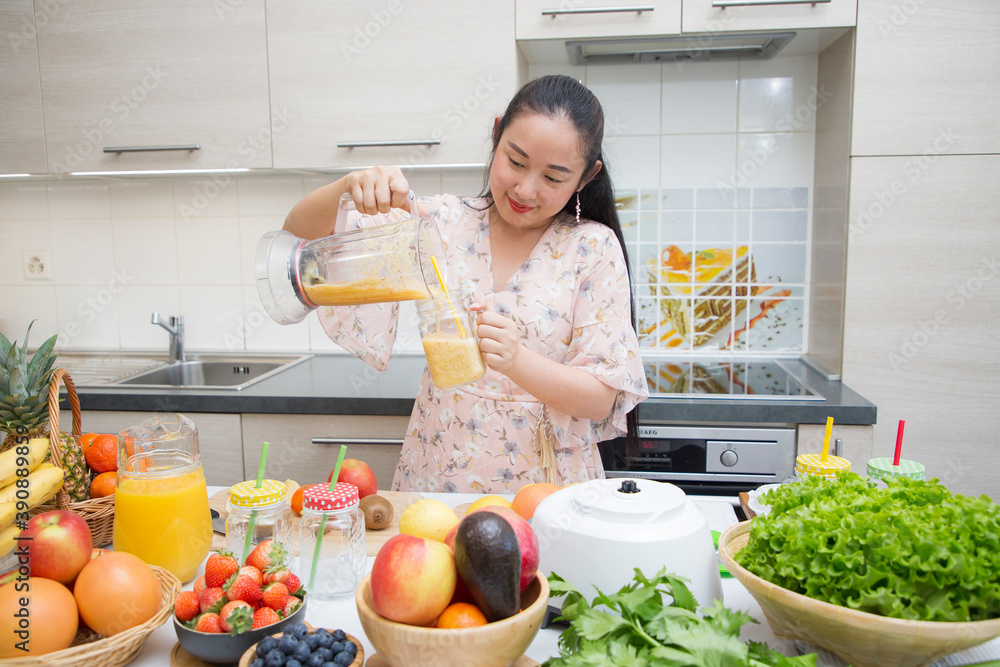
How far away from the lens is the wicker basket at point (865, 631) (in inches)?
21.8

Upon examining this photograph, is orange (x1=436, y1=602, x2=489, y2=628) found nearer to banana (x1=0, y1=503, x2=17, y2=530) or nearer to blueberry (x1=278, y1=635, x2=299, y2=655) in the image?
blueberry (x1=278, y1=635, x2=299, y2=655)

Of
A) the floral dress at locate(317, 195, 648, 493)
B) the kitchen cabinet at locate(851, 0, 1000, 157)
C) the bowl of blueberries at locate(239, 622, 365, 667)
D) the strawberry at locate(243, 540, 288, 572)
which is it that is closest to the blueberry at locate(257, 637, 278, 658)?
the bowl of blueberries at locate(239, 622, 365, 667)

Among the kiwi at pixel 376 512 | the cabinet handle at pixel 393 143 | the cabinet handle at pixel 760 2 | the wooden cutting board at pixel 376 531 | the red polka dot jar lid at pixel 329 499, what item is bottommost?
the wooden cutting board at pixel 376 531

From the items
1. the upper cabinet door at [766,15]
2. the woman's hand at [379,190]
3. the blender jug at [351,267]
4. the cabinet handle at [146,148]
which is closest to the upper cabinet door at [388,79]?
the cabinet handle at [146,148]

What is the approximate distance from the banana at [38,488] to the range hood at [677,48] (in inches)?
64.6

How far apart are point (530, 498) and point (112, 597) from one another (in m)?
0.47

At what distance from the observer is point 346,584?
2.68 feet

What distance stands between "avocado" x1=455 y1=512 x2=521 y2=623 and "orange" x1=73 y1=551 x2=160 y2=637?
1.06 feet

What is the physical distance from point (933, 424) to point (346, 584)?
1693mm

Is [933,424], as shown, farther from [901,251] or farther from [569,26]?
[569,26]

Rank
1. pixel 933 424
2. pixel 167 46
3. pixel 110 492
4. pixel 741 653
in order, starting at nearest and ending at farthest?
pixel 741 653, pixel 110 492, pixel 933 424, pixel 167 46

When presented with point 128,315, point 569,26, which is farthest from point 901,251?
point 128,315

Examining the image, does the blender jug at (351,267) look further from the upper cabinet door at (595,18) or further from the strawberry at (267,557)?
the upper cabinet door at (595,18)

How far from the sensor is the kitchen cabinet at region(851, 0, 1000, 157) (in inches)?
69.3
